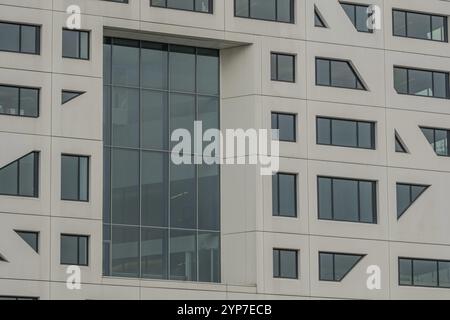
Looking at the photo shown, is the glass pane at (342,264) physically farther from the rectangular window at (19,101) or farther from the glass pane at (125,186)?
the rectangular window at (19,101)

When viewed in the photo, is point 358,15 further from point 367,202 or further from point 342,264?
point 342,264

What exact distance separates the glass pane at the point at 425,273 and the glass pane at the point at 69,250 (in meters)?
14.4

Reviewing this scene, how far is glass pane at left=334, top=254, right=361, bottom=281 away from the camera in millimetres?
57094

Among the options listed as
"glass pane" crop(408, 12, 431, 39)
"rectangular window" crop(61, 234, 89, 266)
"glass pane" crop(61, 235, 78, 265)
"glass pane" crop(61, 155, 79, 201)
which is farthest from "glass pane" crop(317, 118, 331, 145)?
"glass pane" crop(61, 235, 78, 265)

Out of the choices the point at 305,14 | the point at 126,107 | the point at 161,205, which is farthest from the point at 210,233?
the point at 305,14

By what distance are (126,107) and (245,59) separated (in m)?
5.28

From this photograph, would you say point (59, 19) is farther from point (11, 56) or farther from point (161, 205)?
point (161, 205)

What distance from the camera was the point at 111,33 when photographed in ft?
182

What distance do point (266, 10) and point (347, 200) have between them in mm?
8438

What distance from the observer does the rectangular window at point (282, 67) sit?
189 feet

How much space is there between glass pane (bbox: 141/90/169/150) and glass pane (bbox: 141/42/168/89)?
1.21 feet

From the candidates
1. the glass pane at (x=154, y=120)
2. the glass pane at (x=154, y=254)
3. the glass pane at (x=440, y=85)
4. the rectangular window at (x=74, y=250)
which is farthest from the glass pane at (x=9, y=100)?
the glass pane at (x=440, y=85)

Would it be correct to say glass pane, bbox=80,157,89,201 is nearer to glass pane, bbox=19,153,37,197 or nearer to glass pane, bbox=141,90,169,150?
glass pane, bbox=19,153,37,197

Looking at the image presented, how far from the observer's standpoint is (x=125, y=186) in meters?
55.4
